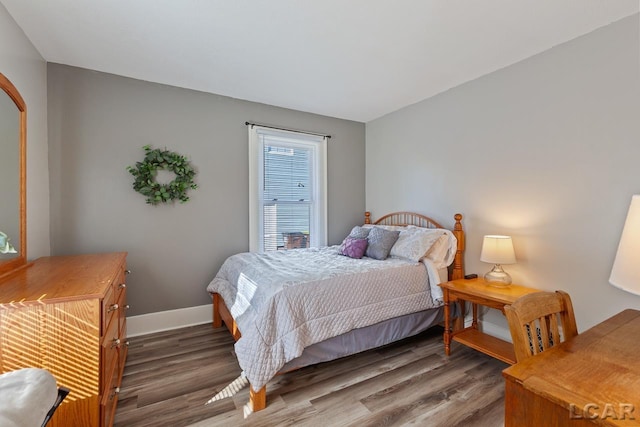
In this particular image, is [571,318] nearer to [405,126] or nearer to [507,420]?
[507,420]

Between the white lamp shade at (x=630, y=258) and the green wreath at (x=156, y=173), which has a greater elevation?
the green wreath at (x=156, y=173)

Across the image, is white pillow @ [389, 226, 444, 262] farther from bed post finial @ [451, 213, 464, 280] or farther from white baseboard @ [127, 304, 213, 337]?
white baseboard @ [127, 304, 213, 337]

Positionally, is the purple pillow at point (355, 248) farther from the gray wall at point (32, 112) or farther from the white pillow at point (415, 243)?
the gray wall at point (32, 112)

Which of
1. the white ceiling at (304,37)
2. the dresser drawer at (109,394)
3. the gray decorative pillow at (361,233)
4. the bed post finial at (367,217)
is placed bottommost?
the dresser drawer at (109,394)

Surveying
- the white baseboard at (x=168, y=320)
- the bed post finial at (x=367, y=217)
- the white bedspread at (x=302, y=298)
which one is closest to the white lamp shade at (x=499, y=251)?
the white bedspread at (x=302, y=298)

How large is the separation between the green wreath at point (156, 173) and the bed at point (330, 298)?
2.98ft

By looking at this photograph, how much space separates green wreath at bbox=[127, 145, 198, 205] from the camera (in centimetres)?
282

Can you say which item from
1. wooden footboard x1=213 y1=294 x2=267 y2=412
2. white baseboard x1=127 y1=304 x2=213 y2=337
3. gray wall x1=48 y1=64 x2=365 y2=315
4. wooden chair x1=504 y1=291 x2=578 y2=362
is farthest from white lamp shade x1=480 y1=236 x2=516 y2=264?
white baseboard x1=127 y1=304 x2=213 y2=337

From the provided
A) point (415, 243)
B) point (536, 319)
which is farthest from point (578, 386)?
point (415, 243)

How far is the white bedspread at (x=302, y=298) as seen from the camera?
6.01 ft

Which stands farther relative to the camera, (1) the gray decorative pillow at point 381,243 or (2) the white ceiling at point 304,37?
(1) the gray decorative pillow at point 381,243

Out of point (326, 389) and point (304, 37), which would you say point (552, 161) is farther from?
point (326, 389)

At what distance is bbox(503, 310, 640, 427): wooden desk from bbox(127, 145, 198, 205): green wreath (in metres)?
3.01

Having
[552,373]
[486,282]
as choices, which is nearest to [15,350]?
[552,373]
